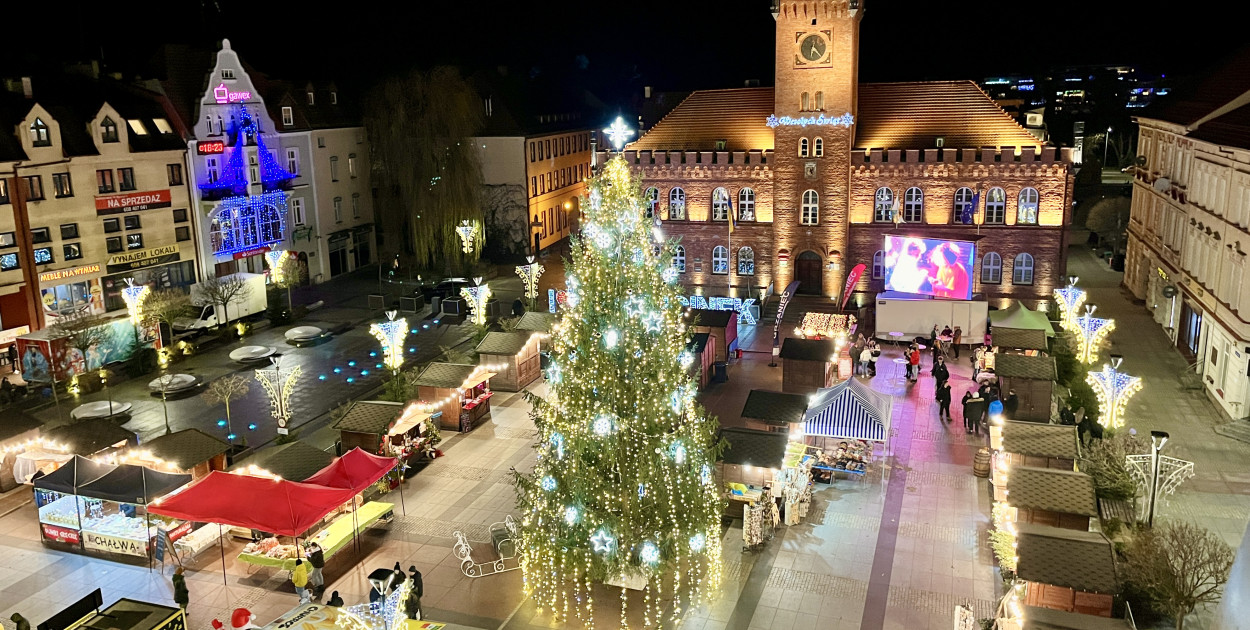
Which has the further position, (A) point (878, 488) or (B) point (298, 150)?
(B) point (298, 150)

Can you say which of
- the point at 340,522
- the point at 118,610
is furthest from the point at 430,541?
the point at 118,610

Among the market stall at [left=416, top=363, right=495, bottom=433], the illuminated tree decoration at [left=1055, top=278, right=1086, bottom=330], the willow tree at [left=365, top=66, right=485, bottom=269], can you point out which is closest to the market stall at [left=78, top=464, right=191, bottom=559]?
the market stall at [left=416, top=363, right=495, bottom=433]

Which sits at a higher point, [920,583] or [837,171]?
[837,171]

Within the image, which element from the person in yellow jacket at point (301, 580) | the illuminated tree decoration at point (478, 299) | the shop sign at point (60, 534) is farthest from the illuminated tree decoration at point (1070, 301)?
the shop sign at point (60, 534)

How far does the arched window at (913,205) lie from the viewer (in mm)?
42188

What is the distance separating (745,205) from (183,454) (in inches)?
1154

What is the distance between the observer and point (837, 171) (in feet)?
140

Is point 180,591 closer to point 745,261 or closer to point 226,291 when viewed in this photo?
point 226,291

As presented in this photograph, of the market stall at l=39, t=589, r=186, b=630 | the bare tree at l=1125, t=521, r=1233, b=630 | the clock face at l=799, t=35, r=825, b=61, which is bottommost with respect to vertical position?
the bare tree at l=1125, t=521, r=1233, b=630

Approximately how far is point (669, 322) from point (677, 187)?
1161 inches

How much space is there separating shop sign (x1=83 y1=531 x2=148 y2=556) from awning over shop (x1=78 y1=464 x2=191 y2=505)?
1045mm

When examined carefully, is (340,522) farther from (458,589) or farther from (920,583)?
(920,583)

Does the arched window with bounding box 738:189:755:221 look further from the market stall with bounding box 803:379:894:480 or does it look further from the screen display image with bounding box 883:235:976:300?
the market stall with bounding box 803:379:894:480

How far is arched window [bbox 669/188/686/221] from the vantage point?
149 ft
